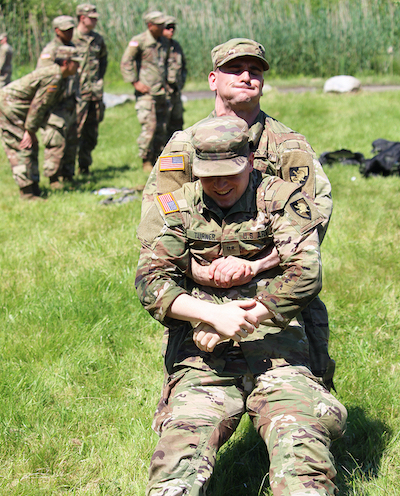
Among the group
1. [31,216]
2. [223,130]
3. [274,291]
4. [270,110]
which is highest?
[223,130]

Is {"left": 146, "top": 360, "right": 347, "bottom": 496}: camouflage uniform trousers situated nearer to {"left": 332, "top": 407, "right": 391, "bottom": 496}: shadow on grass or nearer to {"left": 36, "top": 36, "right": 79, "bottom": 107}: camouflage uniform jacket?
{"left": 332, "top": 407, "right": 391, "bottom": 496}: shadow on grass

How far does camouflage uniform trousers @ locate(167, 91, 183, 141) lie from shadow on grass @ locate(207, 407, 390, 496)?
825cm

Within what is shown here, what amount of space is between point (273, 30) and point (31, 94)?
14.3 m

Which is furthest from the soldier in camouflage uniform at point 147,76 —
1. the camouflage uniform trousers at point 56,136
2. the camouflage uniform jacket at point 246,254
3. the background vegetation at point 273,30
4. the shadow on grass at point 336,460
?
the background vegetation at point 273,30

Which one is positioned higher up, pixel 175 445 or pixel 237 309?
pixel 237 309

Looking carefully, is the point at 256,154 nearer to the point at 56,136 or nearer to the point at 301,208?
the point at 301,208

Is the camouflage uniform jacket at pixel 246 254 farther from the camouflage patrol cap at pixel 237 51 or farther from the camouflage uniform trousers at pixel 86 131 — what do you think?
the camouflage uniform trousers at pixel 86 131

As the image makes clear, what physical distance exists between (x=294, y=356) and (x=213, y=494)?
805 millimetres

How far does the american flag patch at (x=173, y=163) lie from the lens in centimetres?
303

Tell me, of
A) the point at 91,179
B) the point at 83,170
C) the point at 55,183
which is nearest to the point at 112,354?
the point at 55,183

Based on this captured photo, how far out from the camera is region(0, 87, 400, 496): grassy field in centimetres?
293

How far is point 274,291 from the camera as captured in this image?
97.1 inches

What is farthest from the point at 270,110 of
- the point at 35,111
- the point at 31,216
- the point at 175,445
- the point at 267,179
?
the point at 175,445

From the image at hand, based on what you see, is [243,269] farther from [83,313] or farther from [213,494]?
[83,313]
